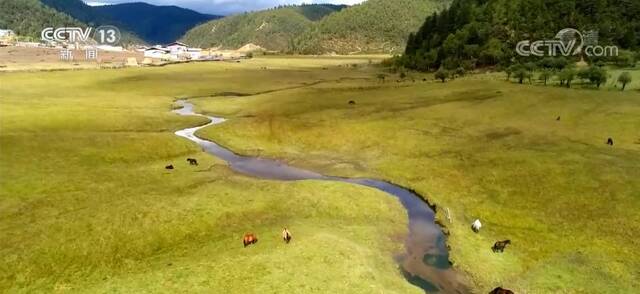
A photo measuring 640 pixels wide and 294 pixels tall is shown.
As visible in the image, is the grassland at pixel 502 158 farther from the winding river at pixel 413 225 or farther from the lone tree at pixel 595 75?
the lone tree at pixel 595 75

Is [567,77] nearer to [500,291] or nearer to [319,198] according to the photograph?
[319,198]

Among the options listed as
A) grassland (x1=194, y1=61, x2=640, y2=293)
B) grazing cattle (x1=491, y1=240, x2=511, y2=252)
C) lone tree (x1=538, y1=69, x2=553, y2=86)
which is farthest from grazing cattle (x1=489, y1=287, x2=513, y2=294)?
lone tree (x1=538, y1=69, x2=553, y2=86)

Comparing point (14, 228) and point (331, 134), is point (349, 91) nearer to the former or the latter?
point (331, 134)

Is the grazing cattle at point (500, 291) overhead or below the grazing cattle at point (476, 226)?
below


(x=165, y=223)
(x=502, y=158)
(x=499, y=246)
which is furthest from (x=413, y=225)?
(x=165, y=223)

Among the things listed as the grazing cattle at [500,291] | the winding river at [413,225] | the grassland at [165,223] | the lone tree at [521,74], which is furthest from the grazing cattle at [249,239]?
the lone tree at [521,74]

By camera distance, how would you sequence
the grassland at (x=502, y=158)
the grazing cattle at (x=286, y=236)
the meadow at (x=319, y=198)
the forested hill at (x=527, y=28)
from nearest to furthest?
the meadow at (x=319, y=198), the grassland at (x=502, y=158), the grazing cattle at (x=286, y=236), the forested hill at (x=527, y=28)

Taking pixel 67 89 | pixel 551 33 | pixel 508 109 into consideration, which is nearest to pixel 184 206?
pixel 508 109
